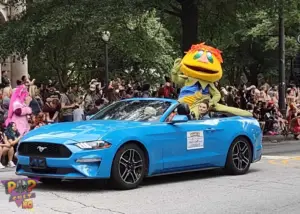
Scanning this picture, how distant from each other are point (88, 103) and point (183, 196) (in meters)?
10.8

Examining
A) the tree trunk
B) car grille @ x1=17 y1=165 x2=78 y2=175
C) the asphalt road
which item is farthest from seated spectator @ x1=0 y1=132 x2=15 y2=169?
the tree trunk

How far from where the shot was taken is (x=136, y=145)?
934cm

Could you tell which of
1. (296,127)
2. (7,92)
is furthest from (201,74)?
(296,127)

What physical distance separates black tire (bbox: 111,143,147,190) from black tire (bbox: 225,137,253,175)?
2.15m

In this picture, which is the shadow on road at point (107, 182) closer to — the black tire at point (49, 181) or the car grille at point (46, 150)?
the black tire at point (49, 181)

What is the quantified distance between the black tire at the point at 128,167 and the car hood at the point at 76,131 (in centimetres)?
37

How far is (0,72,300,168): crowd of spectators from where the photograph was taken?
14266 mm

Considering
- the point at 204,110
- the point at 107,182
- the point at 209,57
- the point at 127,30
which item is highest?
the point at 127,30

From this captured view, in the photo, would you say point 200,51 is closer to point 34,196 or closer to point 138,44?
point 34,196

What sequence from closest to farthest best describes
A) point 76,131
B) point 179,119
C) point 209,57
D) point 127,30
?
point 76,131 < point 179,119 < point 209,57 < point 127,30

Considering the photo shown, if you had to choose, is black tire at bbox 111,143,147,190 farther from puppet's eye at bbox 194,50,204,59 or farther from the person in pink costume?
the person in pink costume

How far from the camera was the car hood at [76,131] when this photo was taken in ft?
29.2

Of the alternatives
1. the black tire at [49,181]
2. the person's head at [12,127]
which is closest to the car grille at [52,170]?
the black tire at [49,181]

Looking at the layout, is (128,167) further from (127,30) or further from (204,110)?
(127,30)
